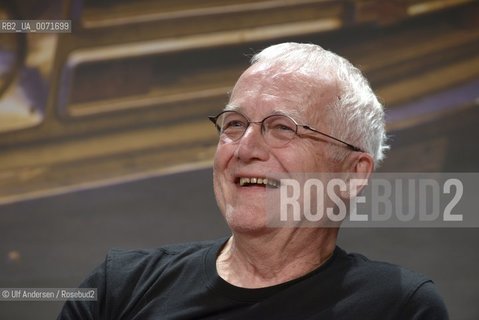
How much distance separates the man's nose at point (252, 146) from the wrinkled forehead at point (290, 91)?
5 cm

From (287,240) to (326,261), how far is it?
0.31 feet

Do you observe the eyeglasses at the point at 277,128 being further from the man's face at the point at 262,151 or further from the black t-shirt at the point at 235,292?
the black t-shirt at the point at 235,292

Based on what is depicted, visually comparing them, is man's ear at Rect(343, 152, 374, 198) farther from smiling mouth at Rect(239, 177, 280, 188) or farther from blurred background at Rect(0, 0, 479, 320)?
blurred background at Rect(0, 0, 479, 320)

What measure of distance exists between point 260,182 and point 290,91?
7.4 inches

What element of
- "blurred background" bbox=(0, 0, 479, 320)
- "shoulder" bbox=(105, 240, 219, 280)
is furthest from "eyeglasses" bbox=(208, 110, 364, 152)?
"blurred background" bbox=(0, 0, 479, 320)

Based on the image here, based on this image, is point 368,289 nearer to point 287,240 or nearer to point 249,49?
point 287,240

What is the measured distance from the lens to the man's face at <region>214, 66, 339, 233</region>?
140 centimetres

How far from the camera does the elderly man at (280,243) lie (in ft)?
4.52

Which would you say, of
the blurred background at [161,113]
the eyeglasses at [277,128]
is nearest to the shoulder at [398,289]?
the eyeglasses at [277,128]

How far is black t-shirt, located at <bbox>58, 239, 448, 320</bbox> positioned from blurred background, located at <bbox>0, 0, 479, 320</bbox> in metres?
0.68

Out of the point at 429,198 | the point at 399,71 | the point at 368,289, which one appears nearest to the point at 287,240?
the point at 368,289

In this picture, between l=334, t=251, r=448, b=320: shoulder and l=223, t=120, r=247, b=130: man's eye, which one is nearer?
l=334, t=251, r=448, b=320: shoulder

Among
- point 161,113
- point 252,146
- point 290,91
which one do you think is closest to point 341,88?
point 290,91

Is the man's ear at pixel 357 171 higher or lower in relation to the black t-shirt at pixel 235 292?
Result: higher
